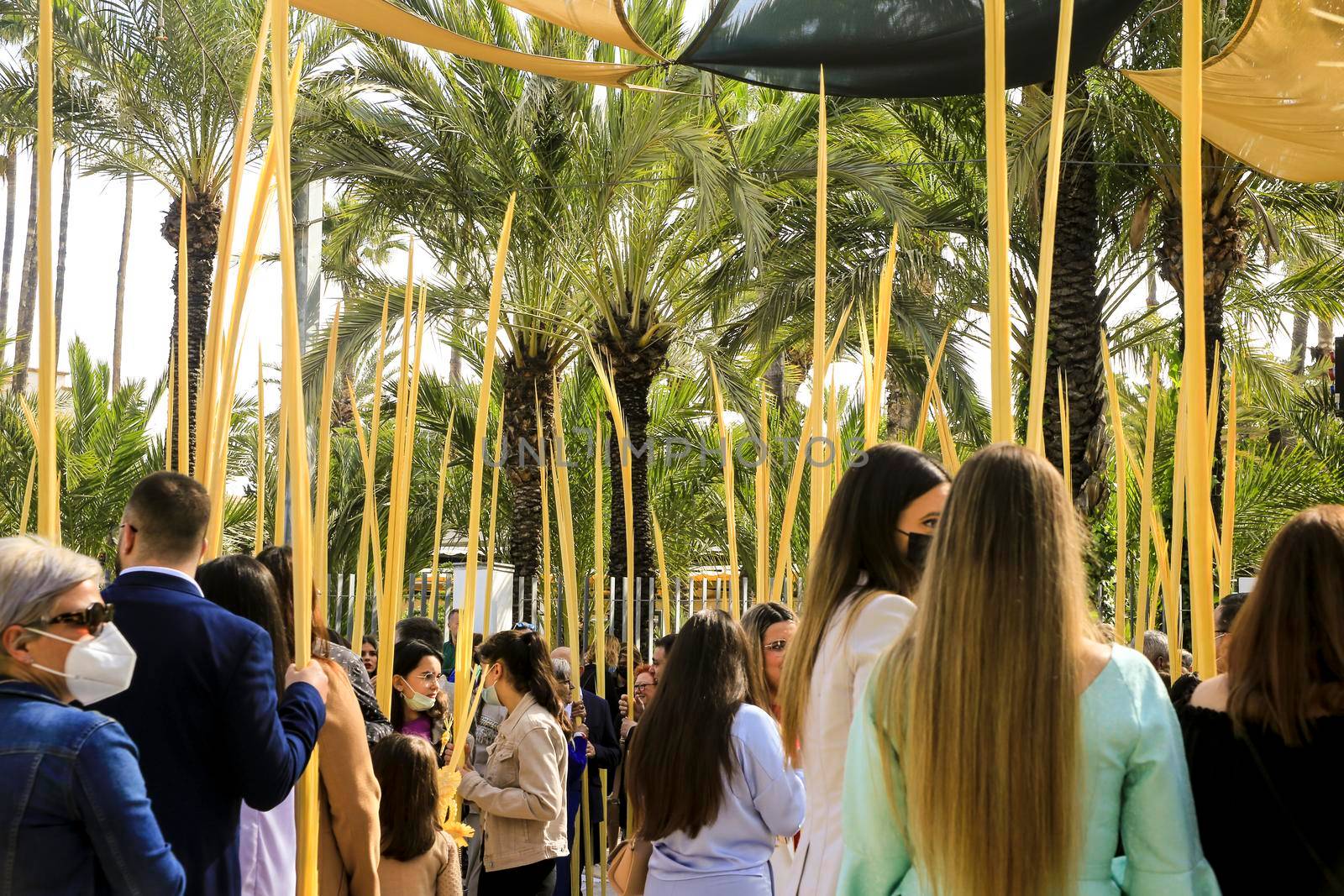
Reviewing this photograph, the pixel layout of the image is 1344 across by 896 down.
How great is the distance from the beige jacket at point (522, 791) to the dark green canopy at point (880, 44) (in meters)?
2.44

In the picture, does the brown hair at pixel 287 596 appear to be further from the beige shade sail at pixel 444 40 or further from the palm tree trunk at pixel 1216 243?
the palm tree trunk at pixel 1216 243

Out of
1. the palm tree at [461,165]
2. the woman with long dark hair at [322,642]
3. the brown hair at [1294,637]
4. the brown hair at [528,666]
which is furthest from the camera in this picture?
the palm tree at [461,165]

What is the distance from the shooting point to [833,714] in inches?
80.7

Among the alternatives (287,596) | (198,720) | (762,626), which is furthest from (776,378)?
(198,720)

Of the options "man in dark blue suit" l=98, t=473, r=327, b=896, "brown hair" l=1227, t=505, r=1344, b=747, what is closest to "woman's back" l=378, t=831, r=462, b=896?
"man in dark blue suit" l=98, t=473, r=327, b=896

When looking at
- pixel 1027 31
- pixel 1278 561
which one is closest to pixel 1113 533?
pixel 1027 31

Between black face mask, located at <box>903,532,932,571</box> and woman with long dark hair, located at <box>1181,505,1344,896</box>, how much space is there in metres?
0.50

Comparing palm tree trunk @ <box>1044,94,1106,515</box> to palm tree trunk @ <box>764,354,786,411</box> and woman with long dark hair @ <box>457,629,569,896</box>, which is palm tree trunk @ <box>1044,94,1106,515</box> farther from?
palm tree trunk @ <box>764,354,786,411</box>

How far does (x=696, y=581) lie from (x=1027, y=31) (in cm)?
1684

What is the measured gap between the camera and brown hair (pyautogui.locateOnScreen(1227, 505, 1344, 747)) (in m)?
1.58

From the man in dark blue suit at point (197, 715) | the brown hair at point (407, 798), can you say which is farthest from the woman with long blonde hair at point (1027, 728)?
the brown hair at point (407, 798)

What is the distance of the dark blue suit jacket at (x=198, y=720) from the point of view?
2082mm

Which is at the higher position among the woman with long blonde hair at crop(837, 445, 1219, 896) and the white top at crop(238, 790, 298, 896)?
the woman with long blonde hair at crop(837, 445, 1219, 896)

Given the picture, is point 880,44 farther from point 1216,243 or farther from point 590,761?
point 1216,243
